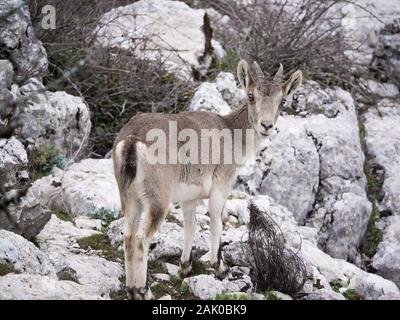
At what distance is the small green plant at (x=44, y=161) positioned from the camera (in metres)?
11.7

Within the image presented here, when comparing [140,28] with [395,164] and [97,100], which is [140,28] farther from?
[395,164]

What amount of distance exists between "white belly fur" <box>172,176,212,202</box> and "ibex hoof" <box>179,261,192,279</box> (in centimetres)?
86

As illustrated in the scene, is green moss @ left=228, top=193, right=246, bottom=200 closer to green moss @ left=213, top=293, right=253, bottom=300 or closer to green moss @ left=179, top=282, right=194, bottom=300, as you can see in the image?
green moss @ left=179, top=282, right=194, bottom=300

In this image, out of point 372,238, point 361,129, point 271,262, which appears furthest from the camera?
point 361,129

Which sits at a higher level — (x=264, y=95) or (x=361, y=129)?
(x=264, y=95)

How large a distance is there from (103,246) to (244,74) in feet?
9.67

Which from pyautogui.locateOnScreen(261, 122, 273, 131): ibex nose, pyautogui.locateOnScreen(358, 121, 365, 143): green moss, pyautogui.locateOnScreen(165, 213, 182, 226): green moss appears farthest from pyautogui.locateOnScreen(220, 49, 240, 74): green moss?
pyautogui.locateOnScreen(261, 122, 273, 131): ibex nose

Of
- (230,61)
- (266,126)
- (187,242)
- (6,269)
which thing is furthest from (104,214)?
(230,61)

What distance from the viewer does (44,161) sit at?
11891 millimetres

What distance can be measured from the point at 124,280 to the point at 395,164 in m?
7.67

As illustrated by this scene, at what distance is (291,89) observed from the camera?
32.7 ft

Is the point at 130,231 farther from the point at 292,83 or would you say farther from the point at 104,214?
the point at 292,83

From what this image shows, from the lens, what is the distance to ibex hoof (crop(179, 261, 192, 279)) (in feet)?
30.0

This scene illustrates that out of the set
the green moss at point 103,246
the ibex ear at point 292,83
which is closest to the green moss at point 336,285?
the ibex ear at point 292,83
